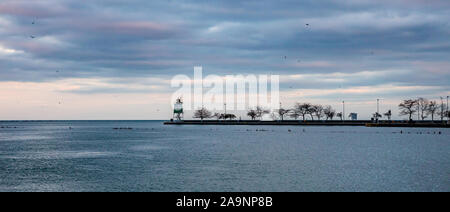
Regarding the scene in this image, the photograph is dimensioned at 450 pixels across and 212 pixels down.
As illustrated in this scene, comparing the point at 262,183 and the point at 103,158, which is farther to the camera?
the point at 103,158

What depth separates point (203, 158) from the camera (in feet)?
214

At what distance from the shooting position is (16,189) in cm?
3941

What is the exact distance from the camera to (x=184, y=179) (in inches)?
1747

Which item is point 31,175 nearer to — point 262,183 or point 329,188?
point 262,183
